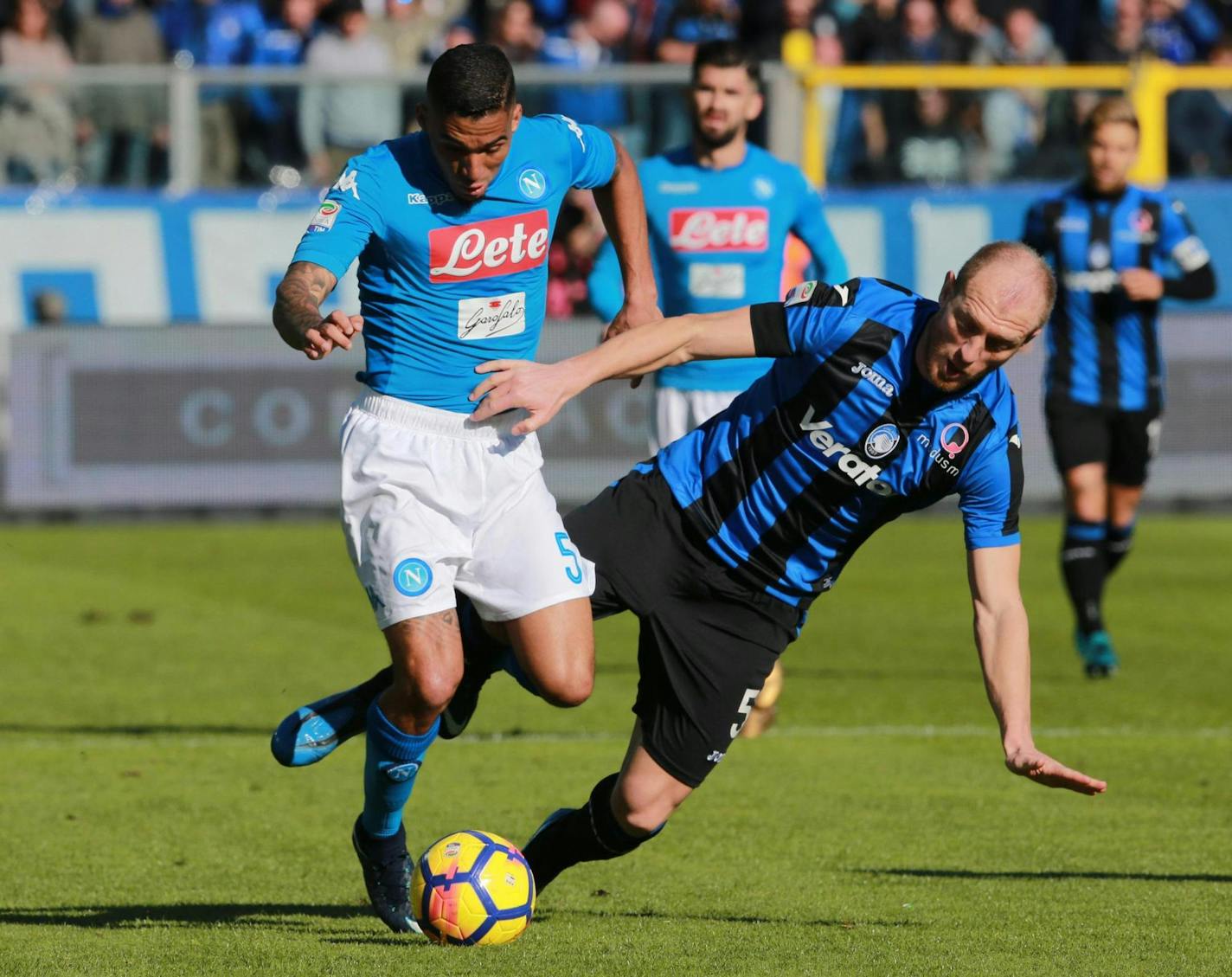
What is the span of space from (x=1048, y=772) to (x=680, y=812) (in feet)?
8.02

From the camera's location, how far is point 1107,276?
9.97 meters

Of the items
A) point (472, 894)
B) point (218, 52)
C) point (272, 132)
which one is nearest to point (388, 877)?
point (472, 894)

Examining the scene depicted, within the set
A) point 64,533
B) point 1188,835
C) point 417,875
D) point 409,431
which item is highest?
point 409,431

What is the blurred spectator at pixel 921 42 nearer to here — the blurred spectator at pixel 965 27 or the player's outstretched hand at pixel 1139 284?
the blurred spectator at pixel 965 27

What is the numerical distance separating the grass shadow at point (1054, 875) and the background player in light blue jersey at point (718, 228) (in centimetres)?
289

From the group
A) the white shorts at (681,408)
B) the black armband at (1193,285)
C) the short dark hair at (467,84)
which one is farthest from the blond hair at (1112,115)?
the short dark hair at (467,84)

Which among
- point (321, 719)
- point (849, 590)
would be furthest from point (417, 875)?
point (849, 590)

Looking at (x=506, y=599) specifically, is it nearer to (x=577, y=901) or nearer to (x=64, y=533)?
(x=577, y=901)

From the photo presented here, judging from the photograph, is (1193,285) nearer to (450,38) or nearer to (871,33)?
(871,33)

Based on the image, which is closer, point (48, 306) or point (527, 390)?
point (527, 390)

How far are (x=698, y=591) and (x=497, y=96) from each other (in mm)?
1367

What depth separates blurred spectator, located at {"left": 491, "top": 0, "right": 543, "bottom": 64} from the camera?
54.9 feet

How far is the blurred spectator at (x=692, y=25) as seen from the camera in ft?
56.5

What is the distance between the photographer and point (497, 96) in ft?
17.2
